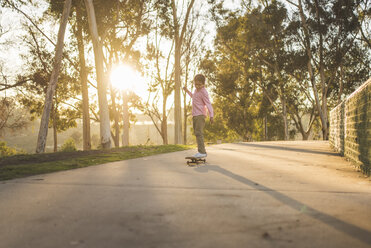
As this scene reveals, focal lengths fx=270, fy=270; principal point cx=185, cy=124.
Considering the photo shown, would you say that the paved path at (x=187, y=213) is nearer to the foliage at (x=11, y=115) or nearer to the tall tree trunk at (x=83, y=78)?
the tall tree trunk at (x=83, y=78)

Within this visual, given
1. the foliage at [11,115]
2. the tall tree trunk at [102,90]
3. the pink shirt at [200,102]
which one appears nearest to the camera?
the pink shirt at [200,102]

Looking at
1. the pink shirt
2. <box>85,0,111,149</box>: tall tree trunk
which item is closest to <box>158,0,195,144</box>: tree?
<box>85,0,111,149</box>: tall tree trunk

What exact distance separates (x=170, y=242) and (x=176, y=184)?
1.65 meters

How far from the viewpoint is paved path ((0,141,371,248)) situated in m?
1.59

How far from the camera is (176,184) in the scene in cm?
320

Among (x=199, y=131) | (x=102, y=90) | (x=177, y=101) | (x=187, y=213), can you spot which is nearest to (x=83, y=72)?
(x=102, y=90)

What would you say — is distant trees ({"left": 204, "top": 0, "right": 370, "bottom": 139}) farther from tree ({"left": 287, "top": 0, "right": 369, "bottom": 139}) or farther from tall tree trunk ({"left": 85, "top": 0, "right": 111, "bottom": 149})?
tall tree trunk ({"left": 85, "top": 0, "right": 111, "bottom": 149})

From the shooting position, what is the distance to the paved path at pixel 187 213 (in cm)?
159

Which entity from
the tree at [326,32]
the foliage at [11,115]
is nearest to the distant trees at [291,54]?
the tree at [326,32]

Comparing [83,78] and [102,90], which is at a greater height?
[83,78]

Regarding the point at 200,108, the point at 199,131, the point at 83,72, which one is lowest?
the point at 199,131

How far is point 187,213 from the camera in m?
2.04

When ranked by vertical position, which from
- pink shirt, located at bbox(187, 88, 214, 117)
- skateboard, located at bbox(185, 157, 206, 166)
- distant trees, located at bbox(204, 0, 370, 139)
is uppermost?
distant trees, located at bbox(204, 0, 370, 139)

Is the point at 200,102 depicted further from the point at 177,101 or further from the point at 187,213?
the point at 177,101
